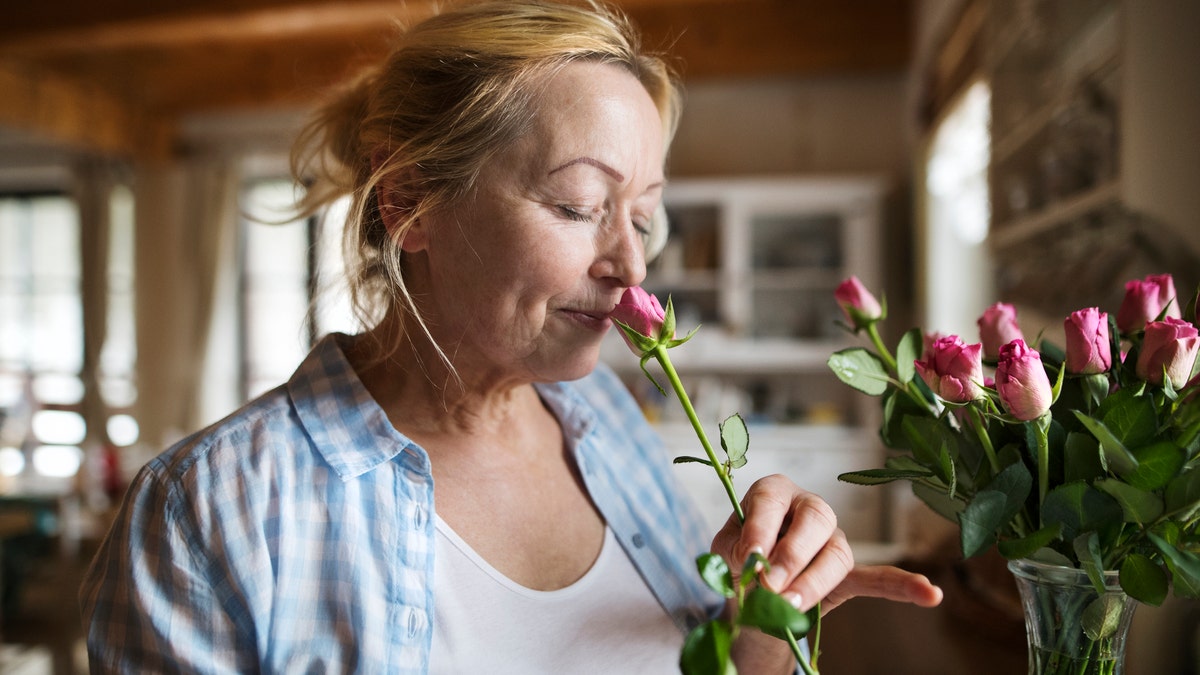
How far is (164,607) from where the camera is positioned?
698mm

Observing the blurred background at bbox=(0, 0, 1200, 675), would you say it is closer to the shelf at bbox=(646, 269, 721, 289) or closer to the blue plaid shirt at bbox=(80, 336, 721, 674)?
the shelf at bbox=(646, 269, 721, 289)

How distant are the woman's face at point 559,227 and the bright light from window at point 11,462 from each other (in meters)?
5.90

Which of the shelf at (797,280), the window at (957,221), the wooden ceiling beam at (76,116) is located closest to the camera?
the window at (957,221)

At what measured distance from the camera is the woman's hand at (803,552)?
54 centimetres

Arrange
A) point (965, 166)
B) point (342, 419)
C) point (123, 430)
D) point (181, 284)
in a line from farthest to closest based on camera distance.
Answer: point (123, 430), point (181, 284), point (965, 166), point (342, 419)

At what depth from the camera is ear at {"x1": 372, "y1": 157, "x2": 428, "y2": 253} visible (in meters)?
0.86

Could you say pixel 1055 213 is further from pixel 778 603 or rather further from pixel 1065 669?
pixel 778 603

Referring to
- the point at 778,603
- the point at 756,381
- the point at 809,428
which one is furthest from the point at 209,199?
the point at 778,603

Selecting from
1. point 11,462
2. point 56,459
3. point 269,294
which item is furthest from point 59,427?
point 269,294

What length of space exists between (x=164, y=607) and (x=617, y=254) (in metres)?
0.52

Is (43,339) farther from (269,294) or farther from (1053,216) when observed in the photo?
(1053,216)

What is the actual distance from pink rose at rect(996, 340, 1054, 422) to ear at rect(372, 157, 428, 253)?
591mm

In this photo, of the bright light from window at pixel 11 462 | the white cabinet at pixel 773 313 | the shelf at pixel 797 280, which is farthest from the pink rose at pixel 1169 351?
the bright light from window at pixel 11 462

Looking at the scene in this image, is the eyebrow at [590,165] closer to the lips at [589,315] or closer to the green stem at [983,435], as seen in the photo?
the lips at [589,315]
